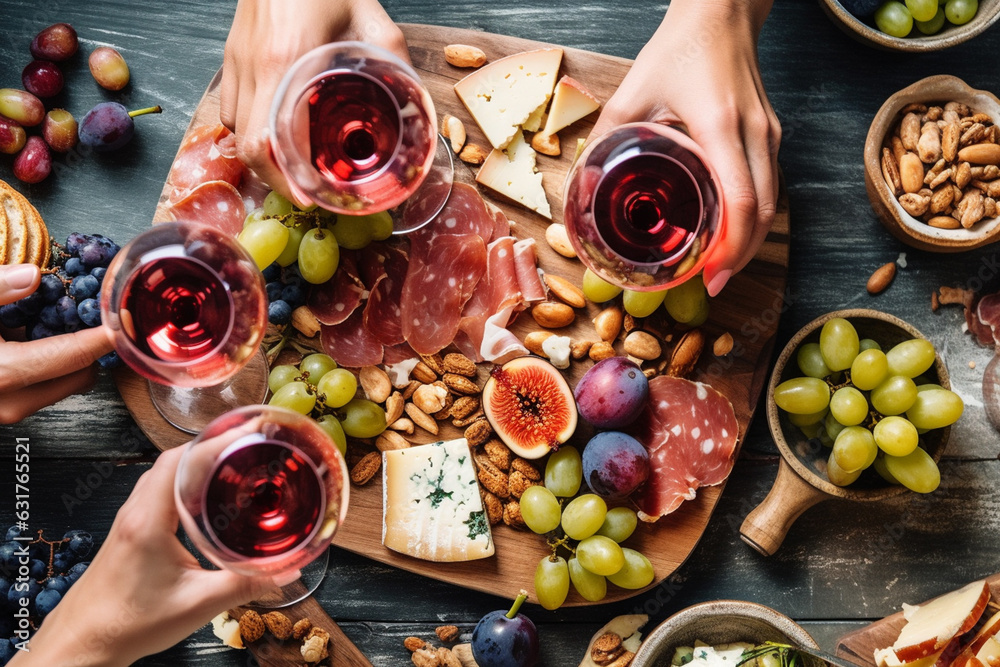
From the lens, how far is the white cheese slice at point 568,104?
1476 millimetres

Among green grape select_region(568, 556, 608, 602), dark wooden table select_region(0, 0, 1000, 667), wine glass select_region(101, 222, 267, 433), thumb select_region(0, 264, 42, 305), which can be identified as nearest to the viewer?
wine glass select_region(101, 222, 267, 433)

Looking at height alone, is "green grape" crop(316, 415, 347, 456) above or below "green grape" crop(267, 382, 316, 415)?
below

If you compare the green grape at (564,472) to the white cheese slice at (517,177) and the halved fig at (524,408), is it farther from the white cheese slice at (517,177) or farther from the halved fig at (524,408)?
the white cheese slice at (517,177)

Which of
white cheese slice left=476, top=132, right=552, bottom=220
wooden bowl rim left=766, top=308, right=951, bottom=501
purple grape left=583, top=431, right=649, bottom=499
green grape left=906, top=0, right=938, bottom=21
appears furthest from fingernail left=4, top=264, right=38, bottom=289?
green grape left=906, top=0, right=938, bottom=21

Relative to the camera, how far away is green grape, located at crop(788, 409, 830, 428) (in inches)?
56.4

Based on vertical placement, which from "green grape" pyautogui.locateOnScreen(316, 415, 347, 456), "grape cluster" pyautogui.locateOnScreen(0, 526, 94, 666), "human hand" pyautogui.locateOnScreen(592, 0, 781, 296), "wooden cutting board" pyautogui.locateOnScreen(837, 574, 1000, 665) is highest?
"human hand" pyautogui.locateOnScreen(592, 0, 781, 296)

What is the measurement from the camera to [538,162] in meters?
1.52

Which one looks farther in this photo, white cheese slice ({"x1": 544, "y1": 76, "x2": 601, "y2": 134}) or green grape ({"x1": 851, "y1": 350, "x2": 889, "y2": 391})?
white cheese slice ({"x1": 544, "y1": 76, "x2": 601, "y2": 134})

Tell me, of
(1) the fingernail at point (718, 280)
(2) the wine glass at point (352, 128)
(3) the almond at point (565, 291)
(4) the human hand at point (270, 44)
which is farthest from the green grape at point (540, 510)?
(4) the human hand at point (270, 44)

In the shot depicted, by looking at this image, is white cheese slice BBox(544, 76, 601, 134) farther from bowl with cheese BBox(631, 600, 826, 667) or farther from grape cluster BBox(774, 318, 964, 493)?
bowl with cheese BBox(631, 600, 826, 667)

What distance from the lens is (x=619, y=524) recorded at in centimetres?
142

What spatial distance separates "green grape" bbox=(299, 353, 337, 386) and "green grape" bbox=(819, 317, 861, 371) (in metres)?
0.92

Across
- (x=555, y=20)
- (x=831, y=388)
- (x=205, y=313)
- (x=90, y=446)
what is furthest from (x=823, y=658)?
(x=90, y=446)

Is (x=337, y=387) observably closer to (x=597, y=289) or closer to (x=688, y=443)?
(x=597, y=289)
